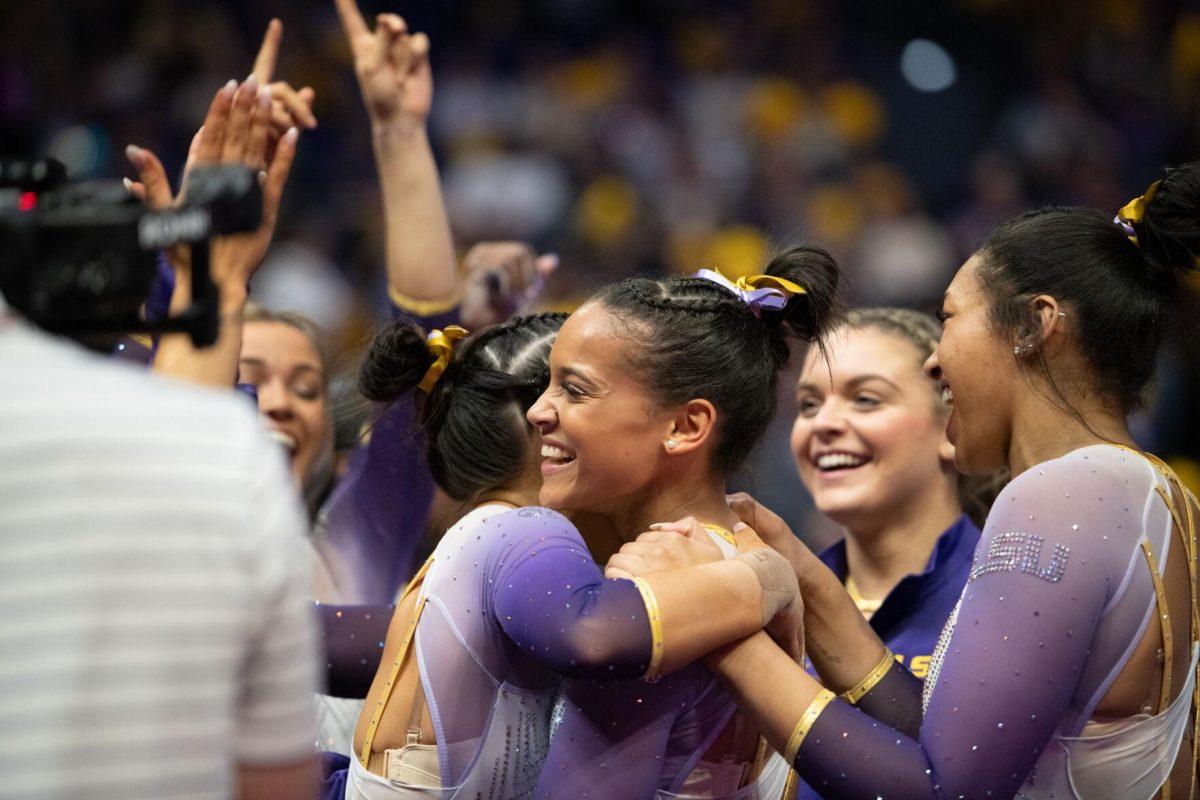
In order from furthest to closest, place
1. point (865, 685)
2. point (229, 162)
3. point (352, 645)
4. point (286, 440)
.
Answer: point (286, 440) → point (352, 645) → point (865, 685) → point (229, 162)

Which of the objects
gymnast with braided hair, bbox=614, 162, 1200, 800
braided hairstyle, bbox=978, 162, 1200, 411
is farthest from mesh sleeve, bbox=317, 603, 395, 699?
braided hairstyle, bbox=978, 162, 1200, 411

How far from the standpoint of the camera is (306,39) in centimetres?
851

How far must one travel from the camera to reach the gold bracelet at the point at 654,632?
170 cm

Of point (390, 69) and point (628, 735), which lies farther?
point (390, 69)

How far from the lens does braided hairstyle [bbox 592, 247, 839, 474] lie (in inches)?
82.0

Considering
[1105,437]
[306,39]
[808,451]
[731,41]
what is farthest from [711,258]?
[1105,437]

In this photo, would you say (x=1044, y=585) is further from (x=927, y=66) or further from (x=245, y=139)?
(x=927, y=66)

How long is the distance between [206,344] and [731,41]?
7.15m

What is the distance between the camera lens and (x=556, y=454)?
213cm

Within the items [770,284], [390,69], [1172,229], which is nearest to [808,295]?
[770,284]

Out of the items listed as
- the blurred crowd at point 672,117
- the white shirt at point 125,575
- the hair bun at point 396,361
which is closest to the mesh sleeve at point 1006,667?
the white shirt at point 125,575

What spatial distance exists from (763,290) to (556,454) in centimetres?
43

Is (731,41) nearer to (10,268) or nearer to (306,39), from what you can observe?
(306,39)

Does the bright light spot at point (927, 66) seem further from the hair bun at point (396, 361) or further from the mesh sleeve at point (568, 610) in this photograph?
the mesh sleeve at point (568, 610)
